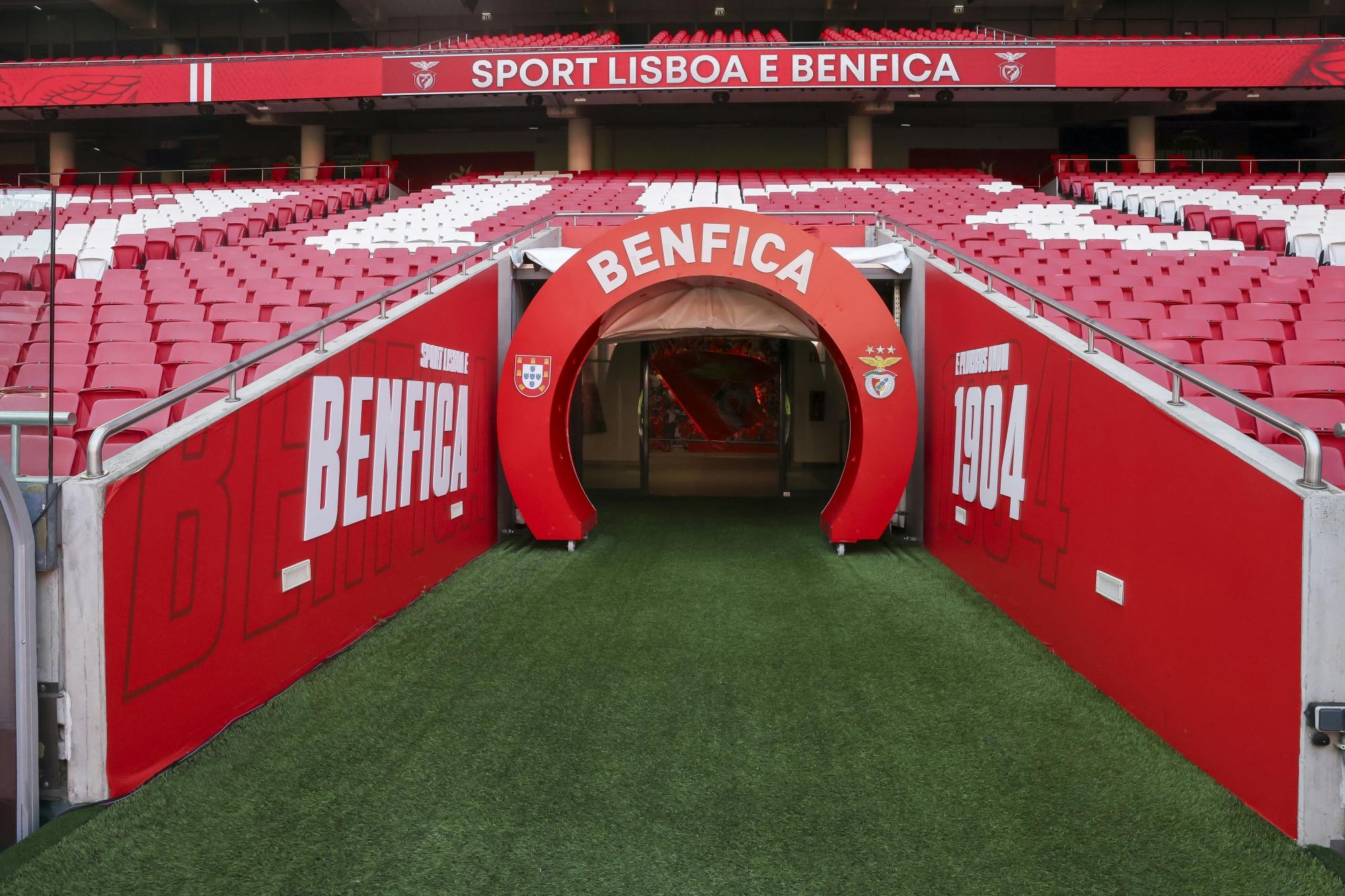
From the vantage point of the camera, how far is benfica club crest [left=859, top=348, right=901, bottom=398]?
550 cm

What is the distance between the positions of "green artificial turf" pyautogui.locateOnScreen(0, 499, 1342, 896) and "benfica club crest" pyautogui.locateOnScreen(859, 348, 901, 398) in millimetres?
1886

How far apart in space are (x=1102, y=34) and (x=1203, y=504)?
22.3 m

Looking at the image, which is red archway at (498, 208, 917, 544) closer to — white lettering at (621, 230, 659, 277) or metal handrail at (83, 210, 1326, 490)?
white lettering at (621, 230, 659, 277)

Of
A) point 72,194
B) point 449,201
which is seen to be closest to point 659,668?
point 449,201

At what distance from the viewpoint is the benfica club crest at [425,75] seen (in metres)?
16.0


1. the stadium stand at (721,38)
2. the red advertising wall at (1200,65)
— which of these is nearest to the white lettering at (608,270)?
the stadium stand at (721,38)

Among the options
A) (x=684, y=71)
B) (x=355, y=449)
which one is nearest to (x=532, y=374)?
(x=355, y=449)

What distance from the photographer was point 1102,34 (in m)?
19.7

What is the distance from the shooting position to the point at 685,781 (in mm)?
2479

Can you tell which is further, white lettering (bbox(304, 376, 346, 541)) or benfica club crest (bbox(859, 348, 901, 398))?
benfica club crest (bbox(859, 348, 901, 398))

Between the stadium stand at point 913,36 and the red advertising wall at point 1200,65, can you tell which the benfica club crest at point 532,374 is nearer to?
the stadium stand at point 913,36

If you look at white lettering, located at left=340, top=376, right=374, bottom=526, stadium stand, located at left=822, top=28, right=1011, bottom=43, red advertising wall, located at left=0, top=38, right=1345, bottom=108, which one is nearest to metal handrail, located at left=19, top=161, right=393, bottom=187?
red advertising wall, located at left=0, top=38, right=1345, bottom=108

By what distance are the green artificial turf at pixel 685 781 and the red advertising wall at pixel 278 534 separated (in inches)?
7.9

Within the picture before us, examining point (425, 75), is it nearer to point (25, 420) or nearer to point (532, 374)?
point (532, 374)
